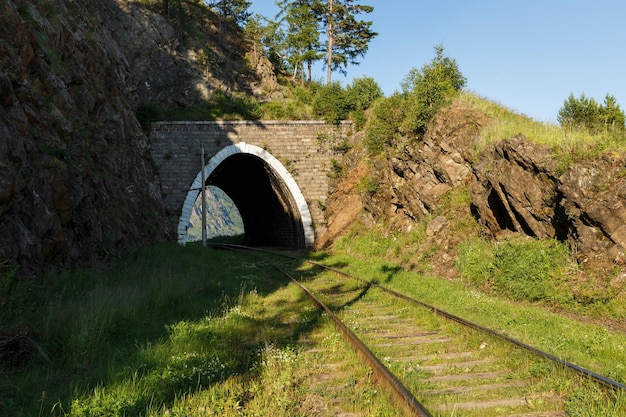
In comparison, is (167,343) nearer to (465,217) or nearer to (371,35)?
(465,217)

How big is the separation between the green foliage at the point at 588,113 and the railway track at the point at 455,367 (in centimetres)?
1037

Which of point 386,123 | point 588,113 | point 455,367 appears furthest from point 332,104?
point 455,367

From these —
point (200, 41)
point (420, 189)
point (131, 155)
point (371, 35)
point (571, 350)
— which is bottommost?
point (571, 350)

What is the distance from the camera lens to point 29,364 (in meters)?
5.50

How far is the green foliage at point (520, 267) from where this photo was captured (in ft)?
34.8

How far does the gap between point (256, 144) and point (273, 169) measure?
1.94 m

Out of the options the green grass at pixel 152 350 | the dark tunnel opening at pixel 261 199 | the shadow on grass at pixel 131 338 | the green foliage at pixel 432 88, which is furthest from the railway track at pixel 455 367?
the dark tunnel opening at pixel 261 199

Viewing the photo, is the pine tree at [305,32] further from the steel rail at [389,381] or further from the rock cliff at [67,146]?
the steel rail at [389,381]

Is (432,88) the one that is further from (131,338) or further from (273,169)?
(131,338)

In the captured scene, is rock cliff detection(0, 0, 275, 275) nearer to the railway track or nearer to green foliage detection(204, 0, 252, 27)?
the railway track

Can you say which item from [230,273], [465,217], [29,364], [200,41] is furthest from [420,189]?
[200,41]

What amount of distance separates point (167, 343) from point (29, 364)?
5.61 feet

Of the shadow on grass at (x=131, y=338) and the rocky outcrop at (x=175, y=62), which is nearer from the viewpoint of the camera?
the shadow on grass at (x=131, y=338)

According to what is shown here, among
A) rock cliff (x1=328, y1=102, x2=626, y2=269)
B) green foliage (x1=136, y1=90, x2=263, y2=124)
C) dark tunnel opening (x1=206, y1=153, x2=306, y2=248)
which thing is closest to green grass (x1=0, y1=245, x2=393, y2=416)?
rock cliff (x1=328, y1=102, x2=626, y2=269)
